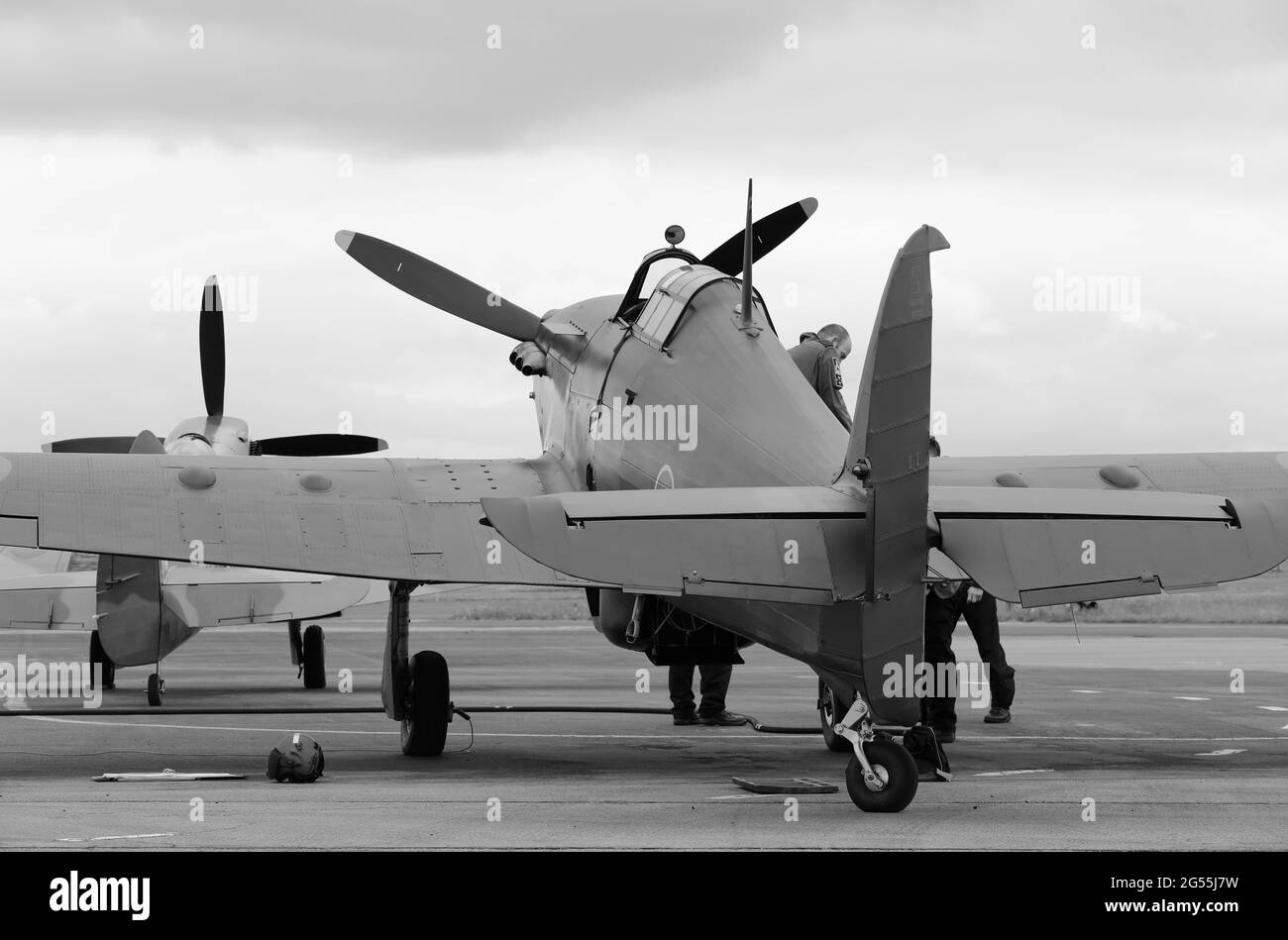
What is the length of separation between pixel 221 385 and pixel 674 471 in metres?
10.5

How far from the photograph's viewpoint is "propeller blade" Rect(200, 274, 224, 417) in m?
19.8

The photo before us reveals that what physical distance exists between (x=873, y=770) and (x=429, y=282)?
848 centimetres

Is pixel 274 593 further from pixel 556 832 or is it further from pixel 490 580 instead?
pixel 556 832

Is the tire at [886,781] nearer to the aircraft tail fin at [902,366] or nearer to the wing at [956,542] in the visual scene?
the wing at [956,542]

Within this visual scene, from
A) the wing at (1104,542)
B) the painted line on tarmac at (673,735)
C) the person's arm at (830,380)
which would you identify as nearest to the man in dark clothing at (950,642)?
the painted line on tarmac at (673,735)

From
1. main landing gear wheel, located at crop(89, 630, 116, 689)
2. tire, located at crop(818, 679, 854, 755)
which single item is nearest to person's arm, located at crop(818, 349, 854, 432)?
tire, located at crop(818, 679, 854, 755)

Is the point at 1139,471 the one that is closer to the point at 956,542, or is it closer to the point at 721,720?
the point at 721,720

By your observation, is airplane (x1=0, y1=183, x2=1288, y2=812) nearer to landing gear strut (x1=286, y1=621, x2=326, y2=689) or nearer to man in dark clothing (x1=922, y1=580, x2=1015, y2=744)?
man in dark clothing (x1=922, y1=580, x2=1015, y2=744)

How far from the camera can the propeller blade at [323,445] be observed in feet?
64.5

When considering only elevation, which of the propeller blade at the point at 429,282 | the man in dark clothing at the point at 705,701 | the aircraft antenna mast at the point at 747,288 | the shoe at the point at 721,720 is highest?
the propeller blade at the point at 429,282

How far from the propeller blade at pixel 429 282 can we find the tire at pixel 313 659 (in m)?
8.59

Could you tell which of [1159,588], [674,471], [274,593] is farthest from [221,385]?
[1159,588]

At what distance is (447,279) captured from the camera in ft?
51.2
